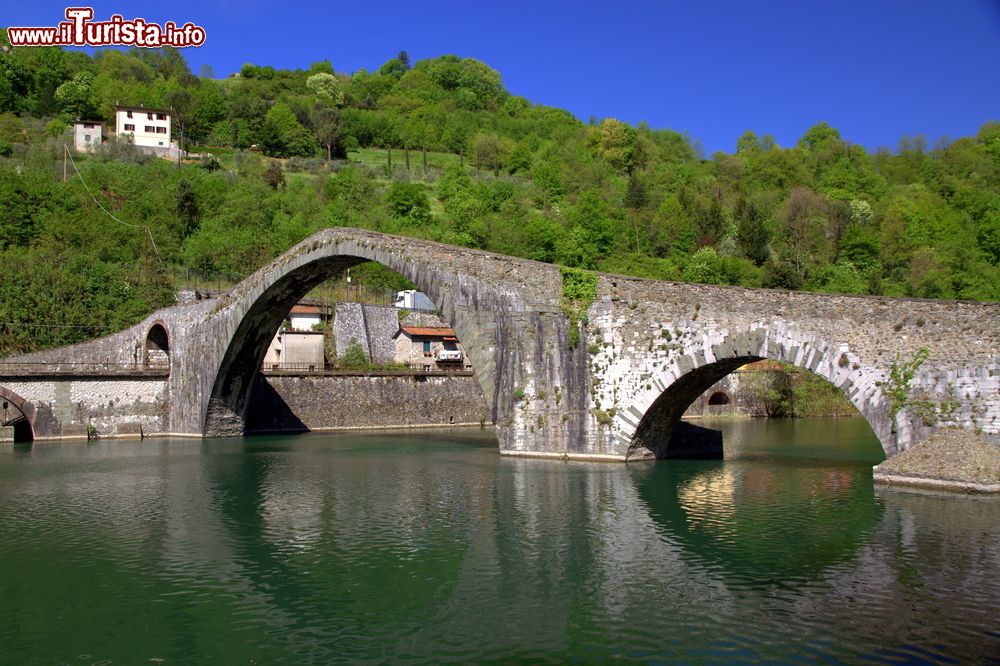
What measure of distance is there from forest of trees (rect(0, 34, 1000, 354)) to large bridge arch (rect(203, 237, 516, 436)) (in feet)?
40.1

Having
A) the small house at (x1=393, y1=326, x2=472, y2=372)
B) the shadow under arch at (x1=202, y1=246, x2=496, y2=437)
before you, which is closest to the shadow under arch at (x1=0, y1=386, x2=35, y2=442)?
the shadow under arch at (x1=202, y1=246, x2=496, y2=437)

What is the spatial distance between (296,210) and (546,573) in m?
64.7

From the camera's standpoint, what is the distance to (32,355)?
35.8 m

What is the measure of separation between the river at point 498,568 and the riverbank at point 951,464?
67 centimetres

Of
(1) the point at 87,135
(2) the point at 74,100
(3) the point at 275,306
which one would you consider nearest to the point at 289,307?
(3) the point at 275,306

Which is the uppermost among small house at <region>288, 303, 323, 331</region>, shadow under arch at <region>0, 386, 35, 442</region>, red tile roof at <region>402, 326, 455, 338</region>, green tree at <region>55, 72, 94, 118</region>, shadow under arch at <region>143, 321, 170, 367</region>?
green tree at <region>55, 72, 94, 118</region>

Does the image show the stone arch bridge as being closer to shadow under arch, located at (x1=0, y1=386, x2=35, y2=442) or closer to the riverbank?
shadow under arch, located at (x1=0, y1=386, x2=35, y2=442)

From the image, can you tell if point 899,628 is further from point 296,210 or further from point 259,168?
point 259,168

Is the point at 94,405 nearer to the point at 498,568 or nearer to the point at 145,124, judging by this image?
the point at 498,568

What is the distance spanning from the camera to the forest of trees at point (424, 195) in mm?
56194

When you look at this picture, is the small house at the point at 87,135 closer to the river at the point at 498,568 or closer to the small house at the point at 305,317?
the small house at the point at 305,317

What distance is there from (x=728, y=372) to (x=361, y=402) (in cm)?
2246

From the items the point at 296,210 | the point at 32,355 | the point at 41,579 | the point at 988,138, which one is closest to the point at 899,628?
the point at 41,579

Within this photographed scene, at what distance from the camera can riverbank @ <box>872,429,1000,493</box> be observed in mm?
17125
